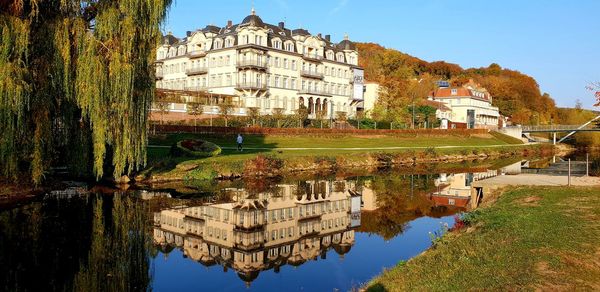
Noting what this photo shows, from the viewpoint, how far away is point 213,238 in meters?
15.5

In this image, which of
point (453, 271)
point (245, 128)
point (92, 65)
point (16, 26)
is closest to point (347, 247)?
point (453, 271)

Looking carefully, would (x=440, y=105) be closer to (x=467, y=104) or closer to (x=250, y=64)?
(x=467, y=104)

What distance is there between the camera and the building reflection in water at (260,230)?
13.8 m

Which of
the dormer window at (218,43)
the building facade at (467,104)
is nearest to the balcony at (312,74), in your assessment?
the dormer window at (218,43)

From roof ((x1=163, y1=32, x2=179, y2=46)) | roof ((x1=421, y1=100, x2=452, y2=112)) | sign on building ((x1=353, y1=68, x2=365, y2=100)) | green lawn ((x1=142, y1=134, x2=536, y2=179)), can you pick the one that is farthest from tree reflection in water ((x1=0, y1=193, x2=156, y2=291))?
roof ((x1=421, y1=100, x2=452, y2=112))

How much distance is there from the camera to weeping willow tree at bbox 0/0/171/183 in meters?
18.3

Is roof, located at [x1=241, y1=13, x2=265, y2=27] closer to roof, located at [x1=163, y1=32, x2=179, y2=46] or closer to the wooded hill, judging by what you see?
roof, located at [x1=163, y1=32, x2=179, y2=46]

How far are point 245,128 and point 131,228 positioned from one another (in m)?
33.3

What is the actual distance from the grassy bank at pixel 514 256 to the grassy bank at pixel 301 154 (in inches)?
739

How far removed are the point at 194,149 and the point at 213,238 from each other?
65.5 feet

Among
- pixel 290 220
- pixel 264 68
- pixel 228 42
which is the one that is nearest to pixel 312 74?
pixel 264 68

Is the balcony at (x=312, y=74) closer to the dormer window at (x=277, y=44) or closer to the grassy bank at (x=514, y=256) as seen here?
the dormer window at (x=277, y=44)

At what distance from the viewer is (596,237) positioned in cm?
1175

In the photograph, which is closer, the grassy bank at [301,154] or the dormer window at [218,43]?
the grassy bank at [301,154]
